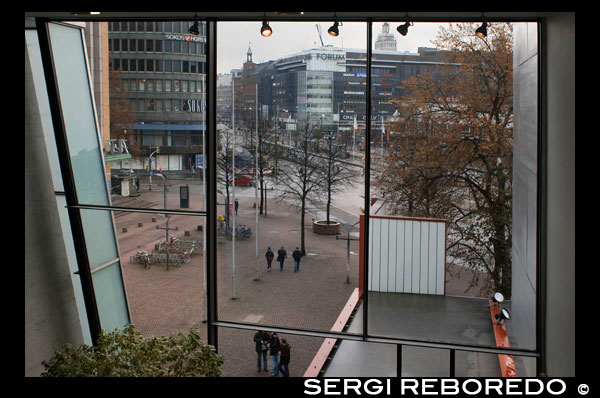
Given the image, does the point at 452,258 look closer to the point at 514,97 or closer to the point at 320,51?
the point at 514,97

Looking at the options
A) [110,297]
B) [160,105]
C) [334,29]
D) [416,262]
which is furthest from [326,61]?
[110,297]

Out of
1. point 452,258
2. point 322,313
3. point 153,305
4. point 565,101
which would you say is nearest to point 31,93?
point 153,305

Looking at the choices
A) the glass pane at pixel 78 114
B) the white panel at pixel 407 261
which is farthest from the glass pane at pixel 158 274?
the white panel at pixel 407 261

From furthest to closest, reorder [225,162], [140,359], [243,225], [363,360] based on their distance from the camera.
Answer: [243,225], [225,162], [363,360], [140,359]

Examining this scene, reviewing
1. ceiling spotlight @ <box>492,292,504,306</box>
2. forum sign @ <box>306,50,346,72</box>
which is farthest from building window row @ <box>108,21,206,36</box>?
ceiling spotlight @ <box>492,292,504,306</box>

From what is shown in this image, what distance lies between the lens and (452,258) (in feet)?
18.9

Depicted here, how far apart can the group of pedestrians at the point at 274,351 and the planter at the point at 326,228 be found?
126 centimetres

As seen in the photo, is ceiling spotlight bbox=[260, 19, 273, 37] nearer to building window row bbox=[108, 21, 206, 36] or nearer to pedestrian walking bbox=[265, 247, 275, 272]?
building window row bbox=[108, 21, 206, 36]

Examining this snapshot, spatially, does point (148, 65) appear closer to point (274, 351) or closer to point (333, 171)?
point (333, 171)

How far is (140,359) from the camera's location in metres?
4.64

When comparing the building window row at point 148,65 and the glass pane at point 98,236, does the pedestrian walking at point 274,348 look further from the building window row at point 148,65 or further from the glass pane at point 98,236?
the building window row at point 148,65

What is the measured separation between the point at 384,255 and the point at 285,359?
5.28 feet

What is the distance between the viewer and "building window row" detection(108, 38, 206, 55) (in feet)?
20.0

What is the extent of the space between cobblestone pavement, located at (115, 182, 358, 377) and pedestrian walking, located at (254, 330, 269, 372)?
65 millimetres
